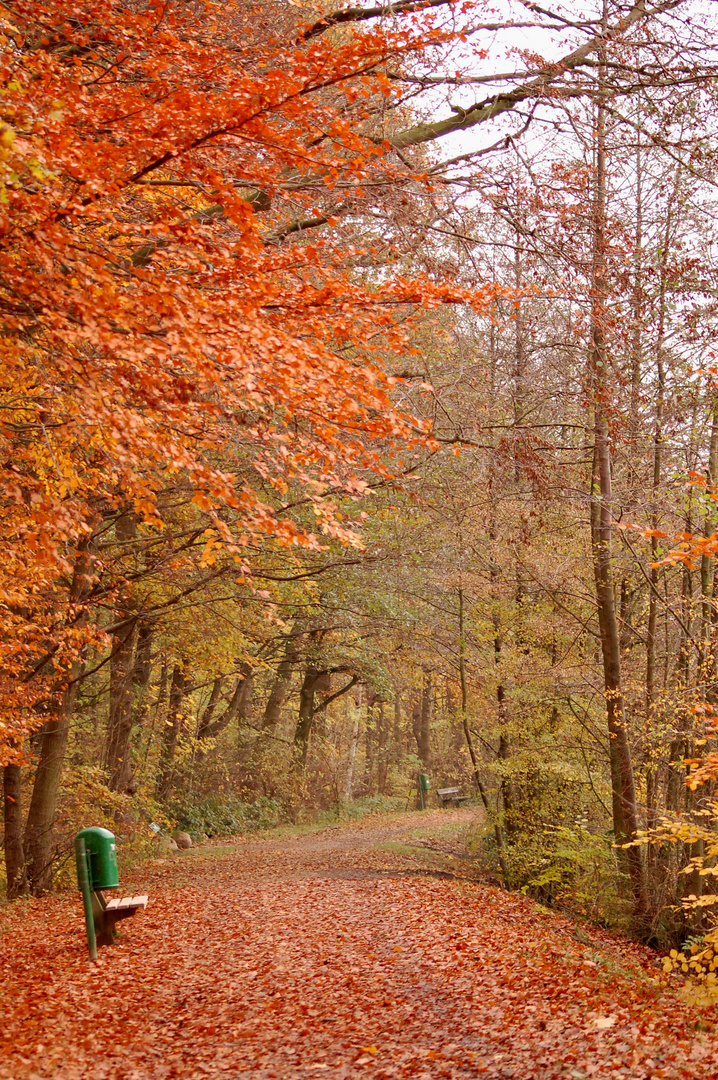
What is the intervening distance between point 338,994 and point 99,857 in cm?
260

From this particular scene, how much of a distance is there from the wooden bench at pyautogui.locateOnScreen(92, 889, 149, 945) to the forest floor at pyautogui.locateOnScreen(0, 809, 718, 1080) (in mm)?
236

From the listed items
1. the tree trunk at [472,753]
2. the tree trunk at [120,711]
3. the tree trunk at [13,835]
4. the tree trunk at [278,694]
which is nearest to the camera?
the tree trunk at [13,835]

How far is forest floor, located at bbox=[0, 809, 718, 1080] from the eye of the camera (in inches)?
214

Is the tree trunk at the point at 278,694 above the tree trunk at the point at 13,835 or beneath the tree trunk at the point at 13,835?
above

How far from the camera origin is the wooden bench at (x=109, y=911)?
8.47 meters

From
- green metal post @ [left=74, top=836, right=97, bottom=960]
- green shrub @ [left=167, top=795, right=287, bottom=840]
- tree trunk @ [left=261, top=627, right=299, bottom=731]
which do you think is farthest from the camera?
tree trunk @ [left=261, top=627, right=299, bottom=731]

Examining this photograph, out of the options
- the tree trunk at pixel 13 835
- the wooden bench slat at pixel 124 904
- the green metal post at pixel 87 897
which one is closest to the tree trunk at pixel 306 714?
the tree trunk at pixel 13 835

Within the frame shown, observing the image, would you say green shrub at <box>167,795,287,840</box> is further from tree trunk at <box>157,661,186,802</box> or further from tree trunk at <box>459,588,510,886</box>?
tree trunk at <box>459,588,510,886</box>

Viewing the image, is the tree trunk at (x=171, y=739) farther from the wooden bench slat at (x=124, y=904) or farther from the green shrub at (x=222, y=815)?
the wooden bench slat at (x=124, y=904)

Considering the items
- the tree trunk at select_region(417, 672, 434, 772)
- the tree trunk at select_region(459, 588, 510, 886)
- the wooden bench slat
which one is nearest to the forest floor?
the wooden bench slat

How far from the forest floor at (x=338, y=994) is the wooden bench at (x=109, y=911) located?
236 mm

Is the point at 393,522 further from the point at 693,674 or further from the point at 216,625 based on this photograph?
the point at 693,674

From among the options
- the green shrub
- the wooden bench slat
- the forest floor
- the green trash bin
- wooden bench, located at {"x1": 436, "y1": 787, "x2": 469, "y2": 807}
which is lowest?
wooden bench, located at {"x1": 436, "y1": 787, "x2": 469, "y2": 807}

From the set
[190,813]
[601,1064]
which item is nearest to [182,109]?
[601,1064]
